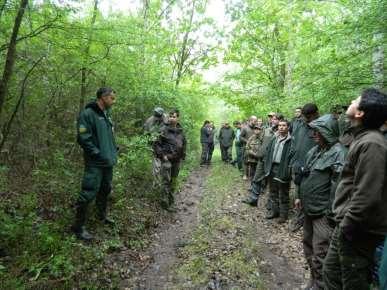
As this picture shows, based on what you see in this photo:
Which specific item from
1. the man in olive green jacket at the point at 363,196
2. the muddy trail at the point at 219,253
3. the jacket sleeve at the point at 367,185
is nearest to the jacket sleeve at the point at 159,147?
the muddy trail at the point at 219,253

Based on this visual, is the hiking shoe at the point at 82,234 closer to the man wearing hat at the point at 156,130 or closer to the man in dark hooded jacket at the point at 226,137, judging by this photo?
the man wearing hat at the point at 156,130

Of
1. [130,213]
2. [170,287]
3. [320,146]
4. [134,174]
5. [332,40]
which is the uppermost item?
[332,40]

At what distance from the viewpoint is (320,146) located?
4637 millimetres

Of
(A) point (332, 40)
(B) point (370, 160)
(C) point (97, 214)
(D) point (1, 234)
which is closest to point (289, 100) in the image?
(A) point (332, 40)

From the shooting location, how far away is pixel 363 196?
276 cm

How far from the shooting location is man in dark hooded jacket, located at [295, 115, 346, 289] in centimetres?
425

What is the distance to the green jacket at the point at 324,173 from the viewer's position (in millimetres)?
4289

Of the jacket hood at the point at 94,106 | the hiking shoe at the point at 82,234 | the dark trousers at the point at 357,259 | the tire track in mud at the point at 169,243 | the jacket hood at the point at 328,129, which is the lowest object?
the tire track in mud at the point at 169,243

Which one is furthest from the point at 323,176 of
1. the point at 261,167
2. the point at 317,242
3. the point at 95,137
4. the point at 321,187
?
the point at 261,167

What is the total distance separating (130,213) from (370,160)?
5.24m

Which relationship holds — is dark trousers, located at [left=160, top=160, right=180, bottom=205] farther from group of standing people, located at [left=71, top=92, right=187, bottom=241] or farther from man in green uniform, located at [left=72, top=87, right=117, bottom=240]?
man in green uniform, located at [left=72, top=87, right=117, bottom=240]

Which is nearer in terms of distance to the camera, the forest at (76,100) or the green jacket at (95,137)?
the forest at (76,100)

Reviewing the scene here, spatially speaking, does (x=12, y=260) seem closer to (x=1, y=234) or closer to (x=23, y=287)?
(x=1, y=234)

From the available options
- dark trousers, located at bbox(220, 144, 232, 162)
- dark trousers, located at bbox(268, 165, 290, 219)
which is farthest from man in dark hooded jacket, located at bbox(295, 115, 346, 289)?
dark trousers, located at bbox(220, 144, 232, 162)
